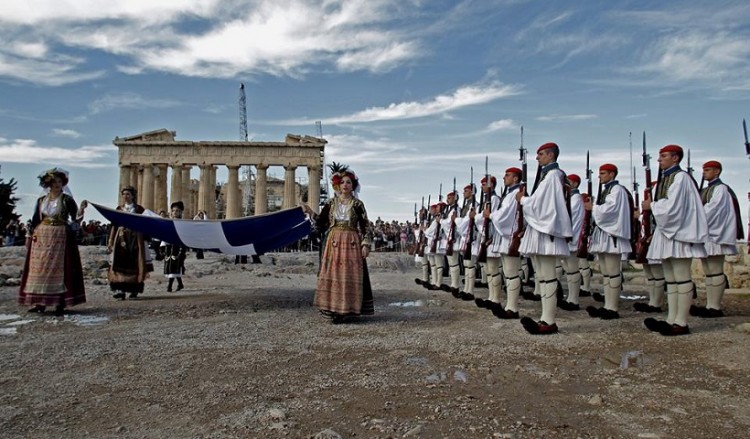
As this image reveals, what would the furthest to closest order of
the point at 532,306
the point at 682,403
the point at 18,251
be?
1. the point at 18,251
2. the point at 532,306
3. the point at 682,403

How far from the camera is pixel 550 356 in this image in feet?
18.0

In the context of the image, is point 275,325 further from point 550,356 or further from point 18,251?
point 18,251

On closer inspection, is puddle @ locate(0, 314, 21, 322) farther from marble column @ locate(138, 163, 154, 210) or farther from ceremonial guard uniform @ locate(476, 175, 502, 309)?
marble column @ locate(138, 163, 154, 210)

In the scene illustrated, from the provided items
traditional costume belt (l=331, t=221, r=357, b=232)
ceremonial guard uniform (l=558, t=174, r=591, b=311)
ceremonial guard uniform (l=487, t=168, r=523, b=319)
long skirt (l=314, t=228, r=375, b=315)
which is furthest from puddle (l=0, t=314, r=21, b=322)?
ceremonial guard uniform (l=558, t=174, r=591, b=311)

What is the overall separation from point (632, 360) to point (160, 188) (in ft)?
170

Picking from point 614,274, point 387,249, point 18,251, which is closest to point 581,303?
point 614,274

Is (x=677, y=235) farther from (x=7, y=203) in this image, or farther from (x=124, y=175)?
(x=124, y=175)

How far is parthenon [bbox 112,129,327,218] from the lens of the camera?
4991 cm

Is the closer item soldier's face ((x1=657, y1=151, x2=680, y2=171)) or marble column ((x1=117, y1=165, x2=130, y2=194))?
soldier's face ((x1=657, y1=151, x2=680, y2=171))

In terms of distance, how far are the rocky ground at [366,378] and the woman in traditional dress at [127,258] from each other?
2.12 m

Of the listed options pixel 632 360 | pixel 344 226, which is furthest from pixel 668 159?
pixel 344 226

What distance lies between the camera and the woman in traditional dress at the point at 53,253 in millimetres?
8445

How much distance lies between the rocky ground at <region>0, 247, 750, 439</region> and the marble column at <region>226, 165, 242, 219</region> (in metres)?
41.9

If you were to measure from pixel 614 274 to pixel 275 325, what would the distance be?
4810mm
